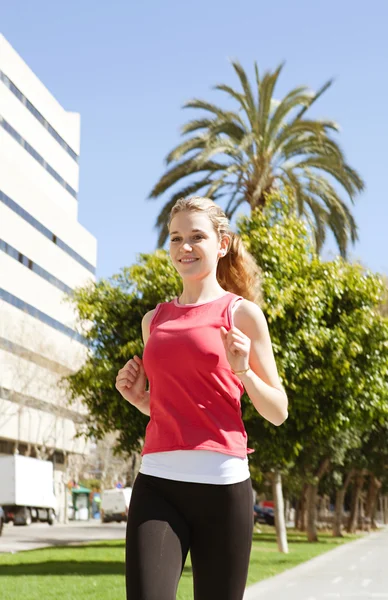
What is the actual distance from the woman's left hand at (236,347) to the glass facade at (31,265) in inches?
2447

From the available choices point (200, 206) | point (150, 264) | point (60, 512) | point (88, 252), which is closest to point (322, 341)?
point (150, 264)

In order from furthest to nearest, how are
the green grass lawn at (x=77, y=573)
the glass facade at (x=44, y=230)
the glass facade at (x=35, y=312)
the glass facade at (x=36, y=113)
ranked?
the glass facade at (x=36, y=113) → the glass facade at (x=44, y=230) → the glass facade at (x=35, y=312) → the green grass lawn at (x=77, y=573)

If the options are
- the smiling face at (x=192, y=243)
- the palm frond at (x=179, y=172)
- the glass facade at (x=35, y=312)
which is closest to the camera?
the smiling face at (x=192, y=243)

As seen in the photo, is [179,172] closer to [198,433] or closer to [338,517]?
[198,433]

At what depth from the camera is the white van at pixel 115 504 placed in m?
58.4

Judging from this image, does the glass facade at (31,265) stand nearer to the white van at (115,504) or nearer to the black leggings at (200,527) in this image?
the white van at (115,504)

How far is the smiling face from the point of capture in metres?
3.70

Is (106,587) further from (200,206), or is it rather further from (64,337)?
(64,337)

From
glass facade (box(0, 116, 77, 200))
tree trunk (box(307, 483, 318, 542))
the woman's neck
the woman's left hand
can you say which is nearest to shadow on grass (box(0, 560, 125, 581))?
the woman's neck

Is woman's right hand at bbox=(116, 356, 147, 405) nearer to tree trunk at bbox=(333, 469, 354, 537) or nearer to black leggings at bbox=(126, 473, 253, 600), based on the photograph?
black leggings at bbox=(126, 473, 253, 600)

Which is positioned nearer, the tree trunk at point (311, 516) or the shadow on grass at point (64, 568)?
the shadow on grass at point (64, 568)

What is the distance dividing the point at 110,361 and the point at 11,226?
1890 inches

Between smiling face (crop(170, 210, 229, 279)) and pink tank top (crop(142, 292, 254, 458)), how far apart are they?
24 centimetres

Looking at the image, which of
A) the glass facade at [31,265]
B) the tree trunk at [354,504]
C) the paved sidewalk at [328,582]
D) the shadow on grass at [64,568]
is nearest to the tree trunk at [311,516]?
the tree trunk at [354,504]
